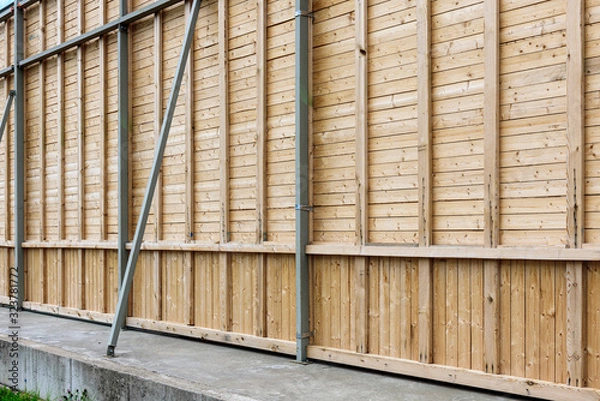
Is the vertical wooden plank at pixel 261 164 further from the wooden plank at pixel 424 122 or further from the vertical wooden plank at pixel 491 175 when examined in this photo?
the vertical wooden plank at pixel 491 175

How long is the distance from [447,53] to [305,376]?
10.0 feet

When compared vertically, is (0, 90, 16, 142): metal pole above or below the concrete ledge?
above

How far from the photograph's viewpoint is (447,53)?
242 inches

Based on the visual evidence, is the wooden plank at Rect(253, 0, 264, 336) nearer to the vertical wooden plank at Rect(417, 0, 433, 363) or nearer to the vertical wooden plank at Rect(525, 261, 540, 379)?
the vertical wooden plank at Rect(417, 0, 433, 363)

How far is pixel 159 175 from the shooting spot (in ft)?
30.3

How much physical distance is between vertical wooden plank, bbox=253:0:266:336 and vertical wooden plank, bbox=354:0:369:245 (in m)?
1.29

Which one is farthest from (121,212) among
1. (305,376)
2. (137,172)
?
(305,376)

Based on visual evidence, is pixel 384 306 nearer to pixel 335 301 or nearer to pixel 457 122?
pixel 335 301

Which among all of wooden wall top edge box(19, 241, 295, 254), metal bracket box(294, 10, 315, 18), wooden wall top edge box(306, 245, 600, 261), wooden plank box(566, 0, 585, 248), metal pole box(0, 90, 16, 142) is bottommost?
wooden wall top edge box(19, 241, 295, 254)

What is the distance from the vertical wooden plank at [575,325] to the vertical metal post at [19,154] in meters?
9.47

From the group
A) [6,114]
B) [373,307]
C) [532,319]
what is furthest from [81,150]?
[532,319]

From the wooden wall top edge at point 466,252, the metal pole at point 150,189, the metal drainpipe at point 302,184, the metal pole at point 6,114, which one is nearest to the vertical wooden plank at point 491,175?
the wooden wall top edge at point 466,252

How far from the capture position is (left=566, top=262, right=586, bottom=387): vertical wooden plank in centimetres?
523

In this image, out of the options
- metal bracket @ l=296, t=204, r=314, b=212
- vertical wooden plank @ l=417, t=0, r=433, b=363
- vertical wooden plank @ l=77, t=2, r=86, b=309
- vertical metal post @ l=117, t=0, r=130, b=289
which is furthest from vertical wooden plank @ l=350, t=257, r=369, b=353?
vertical wooden plank @ l=77, t=2, r=86, b=309
